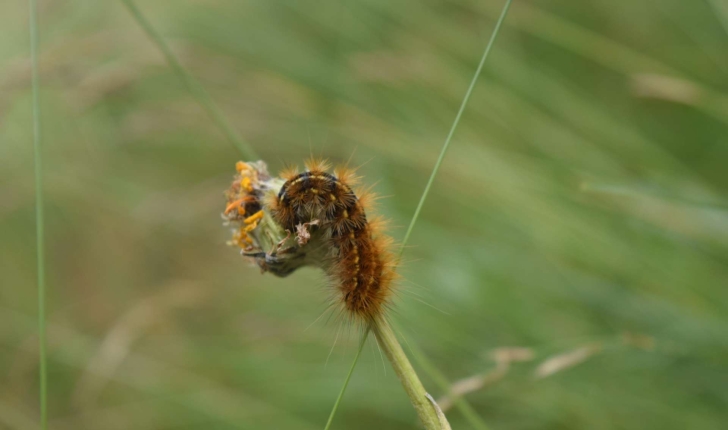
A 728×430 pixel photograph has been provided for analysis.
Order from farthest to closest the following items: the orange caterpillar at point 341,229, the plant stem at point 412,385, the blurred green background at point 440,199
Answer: the blurred green background at point 440,199 → the orange caterpillar at point 341,229 → the plant stem at point 412,385

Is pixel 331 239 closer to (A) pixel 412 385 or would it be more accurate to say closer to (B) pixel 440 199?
(A) pixel 412 385

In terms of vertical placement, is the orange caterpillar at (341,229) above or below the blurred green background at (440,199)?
below

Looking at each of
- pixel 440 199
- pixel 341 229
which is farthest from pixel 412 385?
pixel 440 199

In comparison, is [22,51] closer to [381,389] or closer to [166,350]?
[166,350]

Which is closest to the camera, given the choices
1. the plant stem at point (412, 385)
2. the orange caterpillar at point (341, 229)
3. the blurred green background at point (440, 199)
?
the plant stem at point (412, 385)

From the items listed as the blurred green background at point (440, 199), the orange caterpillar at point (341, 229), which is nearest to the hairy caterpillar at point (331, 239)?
the orange caterpillar at point (341, 229)

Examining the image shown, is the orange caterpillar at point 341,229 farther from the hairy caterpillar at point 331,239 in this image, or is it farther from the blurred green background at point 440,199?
the blurred green background at point 440,199

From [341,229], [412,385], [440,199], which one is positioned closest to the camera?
[412,385]

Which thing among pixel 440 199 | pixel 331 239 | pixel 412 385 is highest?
pixel 440 199

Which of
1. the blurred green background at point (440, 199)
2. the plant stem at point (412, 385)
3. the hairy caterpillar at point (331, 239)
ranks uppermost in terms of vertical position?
the blurred green background at point (440, 199)
